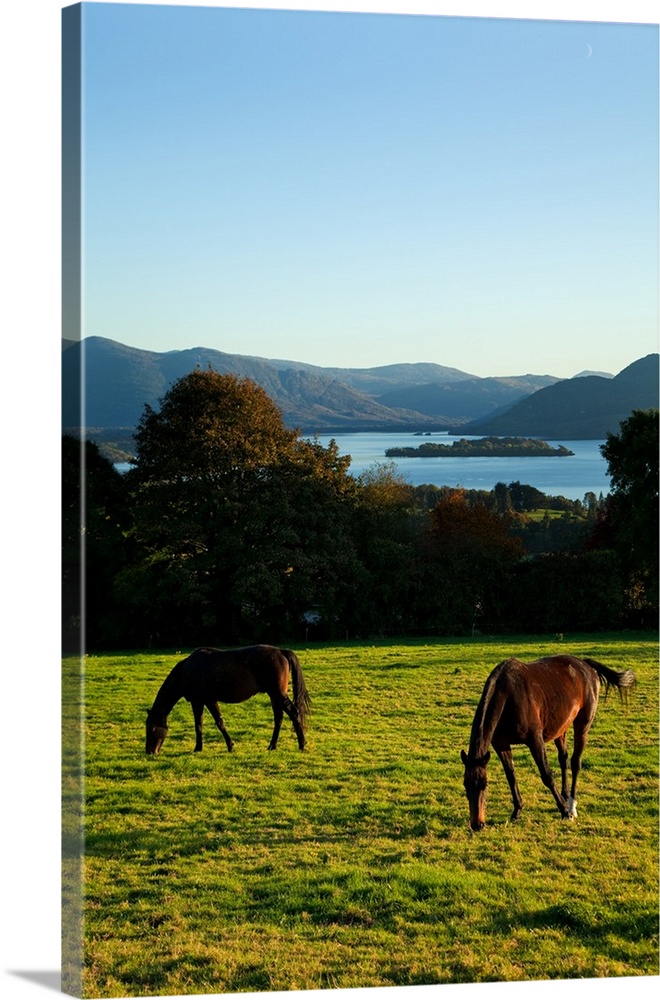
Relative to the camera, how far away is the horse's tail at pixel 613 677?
22.0 ft

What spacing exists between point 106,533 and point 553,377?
289 cm

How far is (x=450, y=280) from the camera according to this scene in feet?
22.4

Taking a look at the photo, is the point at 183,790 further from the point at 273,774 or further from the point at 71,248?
the point at 71,248

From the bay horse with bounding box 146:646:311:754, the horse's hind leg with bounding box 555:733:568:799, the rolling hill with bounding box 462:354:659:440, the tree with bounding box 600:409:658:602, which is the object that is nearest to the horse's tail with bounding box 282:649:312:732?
the bay horse with bounding box 146:646:311:754

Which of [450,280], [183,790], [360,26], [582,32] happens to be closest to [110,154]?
[360,26]

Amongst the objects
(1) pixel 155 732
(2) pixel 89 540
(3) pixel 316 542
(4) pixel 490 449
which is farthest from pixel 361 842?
(4) pixel 490 449

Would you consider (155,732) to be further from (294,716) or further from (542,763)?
(542,763)

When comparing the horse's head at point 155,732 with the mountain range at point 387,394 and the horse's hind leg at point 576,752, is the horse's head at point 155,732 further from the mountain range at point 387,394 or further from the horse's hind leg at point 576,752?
the horse's hind leg at point 576,752

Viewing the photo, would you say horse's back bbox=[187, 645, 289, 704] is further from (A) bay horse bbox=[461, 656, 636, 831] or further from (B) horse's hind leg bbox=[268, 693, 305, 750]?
(A) bay horse bbox=[461, 656, 636, 831]

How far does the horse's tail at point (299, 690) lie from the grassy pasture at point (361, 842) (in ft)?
0.14

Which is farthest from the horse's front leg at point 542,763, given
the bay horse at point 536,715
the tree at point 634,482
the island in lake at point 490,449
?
the island in lake at point 490,449

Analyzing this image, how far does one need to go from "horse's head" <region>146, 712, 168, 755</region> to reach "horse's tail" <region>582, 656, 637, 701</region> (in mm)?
2486

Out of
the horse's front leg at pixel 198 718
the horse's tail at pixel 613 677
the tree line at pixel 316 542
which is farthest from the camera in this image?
the horse's tail at pixel 613 677

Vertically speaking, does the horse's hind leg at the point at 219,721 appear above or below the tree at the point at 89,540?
below
